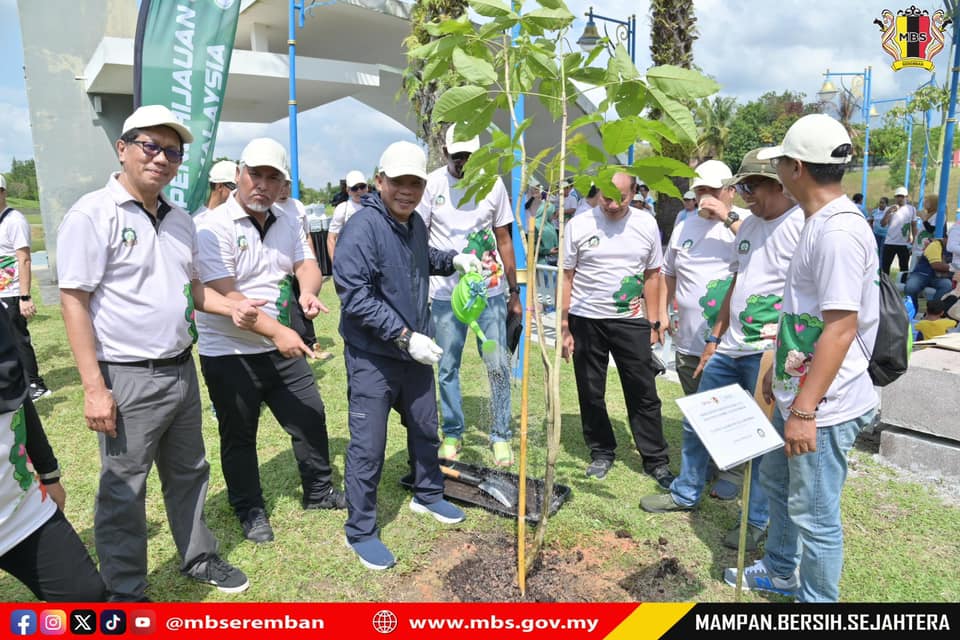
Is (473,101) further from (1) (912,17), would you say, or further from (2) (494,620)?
(1) (912,17)

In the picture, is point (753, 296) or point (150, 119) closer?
point (150, 119)

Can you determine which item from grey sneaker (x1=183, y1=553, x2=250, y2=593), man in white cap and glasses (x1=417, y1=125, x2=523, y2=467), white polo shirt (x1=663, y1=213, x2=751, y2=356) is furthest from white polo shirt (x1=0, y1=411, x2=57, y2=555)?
white polo shirt (x1=663, y1=213, x2=751, y2=356)

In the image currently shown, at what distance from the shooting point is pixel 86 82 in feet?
37.9

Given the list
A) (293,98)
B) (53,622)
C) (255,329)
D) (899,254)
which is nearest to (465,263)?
(255,329)

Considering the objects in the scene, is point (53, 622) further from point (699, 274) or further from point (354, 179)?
point (354, 179)

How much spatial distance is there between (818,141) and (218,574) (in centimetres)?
310

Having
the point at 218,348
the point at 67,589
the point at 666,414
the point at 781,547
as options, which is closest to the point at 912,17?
the point at 666,414

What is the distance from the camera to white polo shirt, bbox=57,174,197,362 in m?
2.22

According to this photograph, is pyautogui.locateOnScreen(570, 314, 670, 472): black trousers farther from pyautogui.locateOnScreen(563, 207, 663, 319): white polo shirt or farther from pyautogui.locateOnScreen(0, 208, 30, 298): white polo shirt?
pyautogui.locateOnScreen(0, 208, 30, 298): white polo shirt

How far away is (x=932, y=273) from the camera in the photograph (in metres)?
8.79

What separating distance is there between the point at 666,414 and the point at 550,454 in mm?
3113

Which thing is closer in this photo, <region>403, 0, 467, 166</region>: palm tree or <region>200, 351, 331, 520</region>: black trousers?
<region>200, 351, 331, 520</region>: black trousers

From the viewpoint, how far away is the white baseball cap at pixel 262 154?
9.84ft

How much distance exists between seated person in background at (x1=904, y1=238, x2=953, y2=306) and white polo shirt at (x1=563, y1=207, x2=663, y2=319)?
688 cm
